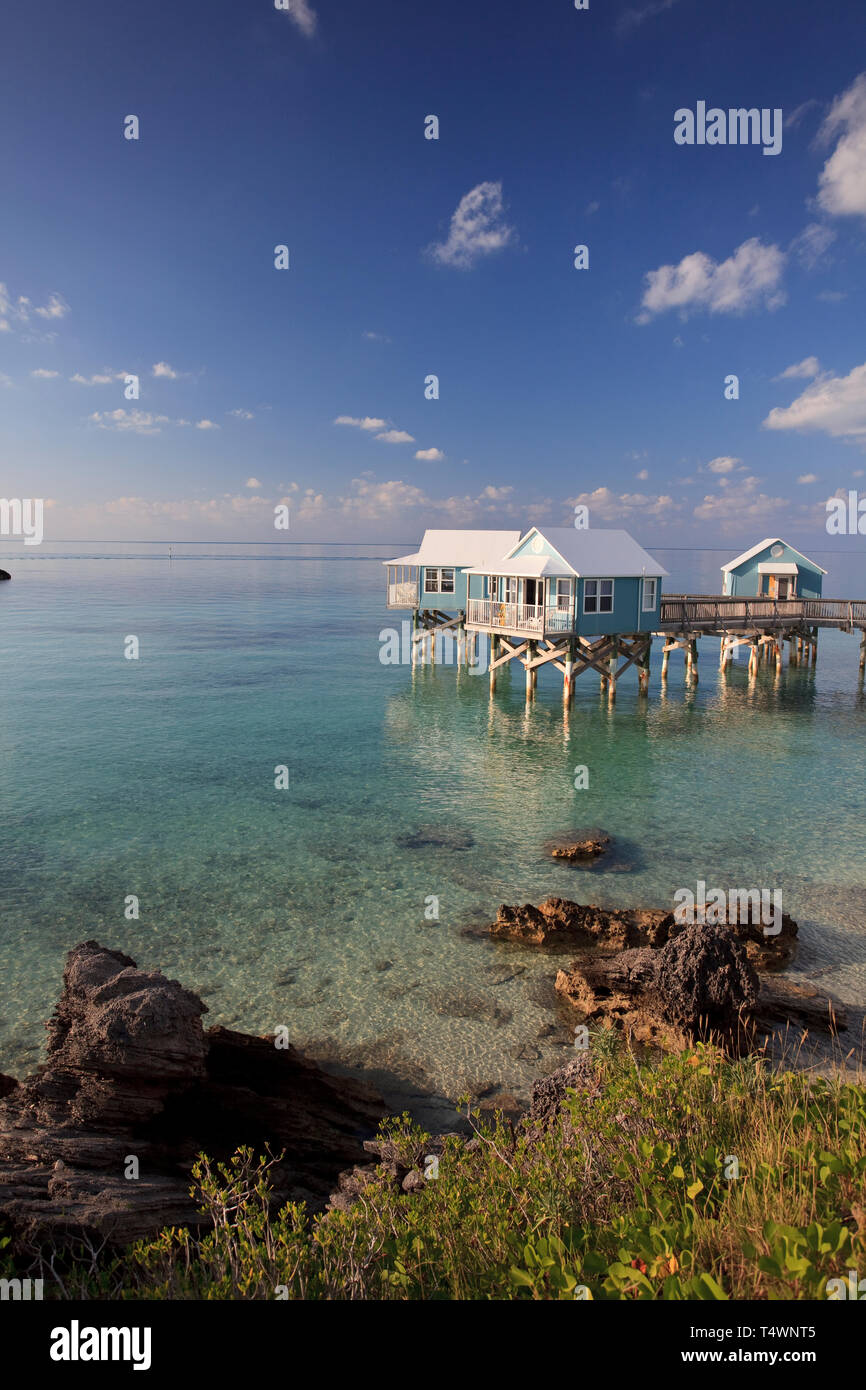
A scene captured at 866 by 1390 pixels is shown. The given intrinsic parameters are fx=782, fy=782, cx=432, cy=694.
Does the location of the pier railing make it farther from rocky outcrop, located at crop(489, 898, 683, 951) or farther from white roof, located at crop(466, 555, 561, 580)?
rocky outcrop, located at crop(489, 898, 683, 951)

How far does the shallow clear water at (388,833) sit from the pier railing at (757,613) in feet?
12.0

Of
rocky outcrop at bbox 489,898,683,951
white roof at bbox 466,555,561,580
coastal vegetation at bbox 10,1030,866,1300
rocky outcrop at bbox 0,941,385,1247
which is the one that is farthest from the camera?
white roof at bbox 466,555,561,580

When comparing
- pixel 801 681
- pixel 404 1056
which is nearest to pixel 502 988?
pixel 404 1056

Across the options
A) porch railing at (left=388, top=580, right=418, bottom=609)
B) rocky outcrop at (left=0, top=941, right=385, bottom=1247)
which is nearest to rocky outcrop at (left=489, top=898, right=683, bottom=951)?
rocky outcrop at (left=0, top=941, right=385, bottom=1247)

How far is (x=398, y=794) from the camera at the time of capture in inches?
910

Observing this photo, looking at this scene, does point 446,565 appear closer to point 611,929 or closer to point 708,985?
point 611,929

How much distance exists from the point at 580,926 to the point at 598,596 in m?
23.0

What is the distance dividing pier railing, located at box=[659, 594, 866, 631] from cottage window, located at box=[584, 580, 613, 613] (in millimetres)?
3667

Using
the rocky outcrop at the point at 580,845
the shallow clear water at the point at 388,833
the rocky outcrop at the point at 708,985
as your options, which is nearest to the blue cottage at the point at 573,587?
the shallow clear water at the point at 388,833

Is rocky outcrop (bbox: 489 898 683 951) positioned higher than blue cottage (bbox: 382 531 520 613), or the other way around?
blue cottage (bbox: 382 531 520 613)

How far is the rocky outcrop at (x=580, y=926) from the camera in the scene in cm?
1355

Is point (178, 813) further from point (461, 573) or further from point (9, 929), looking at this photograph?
point (461, 573)

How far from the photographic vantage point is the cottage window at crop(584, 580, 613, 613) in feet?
113
